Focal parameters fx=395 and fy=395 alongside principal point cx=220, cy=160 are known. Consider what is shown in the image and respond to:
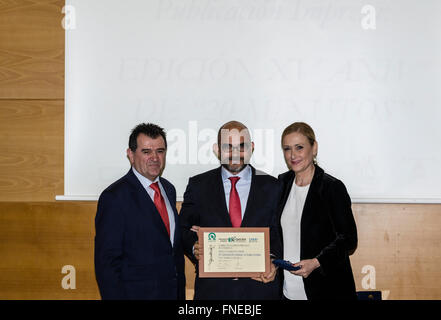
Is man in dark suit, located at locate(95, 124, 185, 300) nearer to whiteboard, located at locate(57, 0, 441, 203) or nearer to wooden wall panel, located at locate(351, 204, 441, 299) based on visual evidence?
whiteboard, located at locate(57, 0, 441, 203)

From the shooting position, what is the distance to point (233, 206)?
230 cm

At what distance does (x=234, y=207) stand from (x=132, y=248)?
63 centimetres

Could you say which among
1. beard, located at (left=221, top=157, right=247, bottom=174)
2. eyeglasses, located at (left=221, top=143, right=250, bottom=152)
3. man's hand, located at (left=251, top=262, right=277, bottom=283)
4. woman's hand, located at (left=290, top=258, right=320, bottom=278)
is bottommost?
man's hand, located at (left=251, top=262, right=277, bottom=283)

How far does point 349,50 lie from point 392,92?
46cm

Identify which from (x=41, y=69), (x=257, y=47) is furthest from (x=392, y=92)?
(x=41, y=69)

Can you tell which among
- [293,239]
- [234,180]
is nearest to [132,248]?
[234,180]

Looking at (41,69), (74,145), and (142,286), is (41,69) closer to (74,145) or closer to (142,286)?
(74,145)

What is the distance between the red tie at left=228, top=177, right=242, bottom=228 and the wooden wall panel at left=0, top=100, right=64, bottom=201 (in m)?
1.52

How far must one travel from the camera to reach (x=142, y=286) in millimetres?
2221

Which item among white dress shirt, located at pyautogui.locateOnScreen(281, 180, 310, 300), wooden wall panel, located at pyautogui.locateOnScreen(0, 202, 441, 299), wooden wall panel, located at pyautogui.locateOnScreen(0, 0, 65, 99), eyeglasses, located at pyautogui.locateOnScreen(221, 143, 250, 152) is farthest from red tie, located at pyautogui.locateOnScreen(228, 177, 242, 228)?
wooden wall panel, located at pyautogui.locateOnScreen(0, 0, 65, 99)

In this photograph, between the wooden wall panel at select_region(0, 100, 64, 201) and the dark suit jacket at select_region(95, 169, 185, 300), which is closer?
the dark suit jacket at select_region(95, 169, 185, 300)

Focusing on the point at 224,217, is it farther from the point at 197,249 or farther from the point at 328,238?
the point at 328,238

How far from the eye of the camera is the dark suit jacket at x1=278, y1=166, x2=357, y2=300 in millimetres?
2246

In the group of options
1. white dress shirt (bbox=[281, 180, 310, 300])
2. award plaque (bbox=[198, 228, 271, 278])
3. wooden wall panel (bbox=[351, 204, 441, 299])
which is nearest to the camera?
award plaque (bbox=[198, 228, 271, 278])
